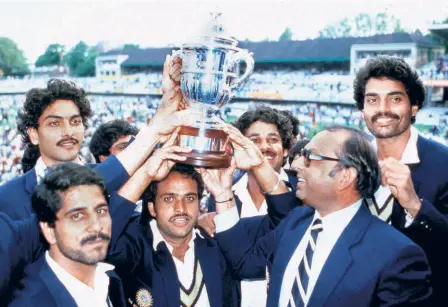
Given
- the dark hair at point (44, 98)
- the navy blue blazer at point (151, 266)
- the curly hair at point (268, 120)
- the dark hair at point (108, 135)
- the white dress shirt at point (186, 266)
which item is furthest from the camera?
the dark hair at point (108, 135)

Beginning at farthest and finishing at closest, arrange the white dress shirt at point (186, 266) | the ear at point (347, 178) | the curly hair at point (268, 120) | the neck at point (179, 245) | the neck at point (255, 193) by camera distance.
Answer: the curly hair at point (268, 120)
the neck at point (255, 193)
the neck at point (179, 245)
the white dress shirt at point (186, 266)
the ear at point (347, 178)

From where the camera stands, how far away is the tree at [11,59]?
7088 centimetres

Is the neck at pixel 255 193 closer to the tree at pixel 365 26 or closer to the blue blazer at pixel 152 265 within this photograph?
the blue blazer at pixel 152 265

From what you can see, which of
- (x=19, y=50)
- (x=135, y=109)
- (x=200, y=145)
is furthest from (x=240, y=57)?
(x=19, y=50)

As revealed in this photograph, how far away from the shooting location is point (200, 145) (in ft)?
9.69

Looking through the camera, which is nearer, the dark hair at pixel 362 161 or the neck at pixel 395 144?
the dark hair at pixel 362 161

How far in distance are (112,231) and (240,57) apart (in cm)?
135

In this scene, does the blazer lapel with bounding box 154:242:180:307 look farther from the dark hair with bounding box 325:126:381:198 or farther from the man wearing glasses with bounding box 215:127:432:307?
the dark hair with bounding box 325:126:381:198

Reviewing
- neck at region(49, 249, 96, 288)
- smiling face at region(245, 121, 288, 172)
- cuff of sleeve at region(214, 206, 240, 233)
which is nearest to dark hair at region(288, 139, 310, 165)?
smiling face at region(245, 121, 288, 172)

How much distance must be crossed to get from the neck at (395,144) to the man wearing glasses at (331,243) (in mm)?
557

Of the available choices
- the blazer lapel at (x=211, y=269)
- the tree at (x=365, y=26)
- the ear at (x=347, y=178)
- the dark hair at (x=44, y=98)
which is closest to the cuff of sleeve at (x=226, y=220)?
the blazer lapel at (x=211, y=269)

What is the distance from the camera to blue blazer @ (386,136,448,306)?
280 cm

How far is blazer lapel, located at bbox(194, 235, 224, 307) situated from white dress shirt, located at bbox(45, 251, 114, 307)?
0.61 meters

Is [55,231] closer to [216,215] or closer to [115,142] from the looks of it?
[216,215]
